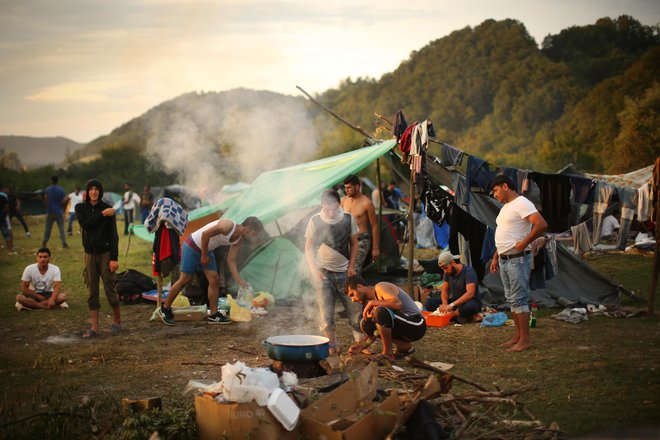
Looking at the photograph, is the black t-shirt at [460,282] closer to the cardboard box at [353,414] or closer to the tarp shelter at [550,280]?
the tarp shelter at [550,280]

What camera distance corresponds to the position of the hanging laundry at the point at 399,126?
8883 millimetres

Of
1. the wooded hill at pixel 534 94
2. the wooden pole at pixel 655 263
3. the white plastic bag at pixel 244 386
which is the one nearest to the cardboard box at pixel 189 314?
the white plastic bag at pixel 244 386

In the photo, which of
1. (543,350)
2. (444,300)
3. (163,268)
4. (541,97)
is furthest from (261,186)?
(541,97)

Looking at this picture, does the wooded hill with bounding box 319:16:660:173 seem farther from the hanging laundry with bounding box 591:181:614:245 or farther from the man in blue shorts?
the man in blue shorts

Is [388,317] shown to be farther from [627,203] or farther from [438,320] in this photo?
[627,203]

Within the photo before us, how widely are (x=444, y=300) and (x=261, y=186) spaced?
4.49 m

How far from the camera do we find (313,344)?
5215 mm

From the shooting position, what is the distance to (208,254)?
7.95 meters

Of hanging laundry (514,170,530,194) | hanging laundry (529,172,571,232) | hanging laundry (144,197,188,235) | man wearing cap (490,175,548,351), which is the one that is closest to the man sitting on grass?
hanging laundry (144,197,188,235)

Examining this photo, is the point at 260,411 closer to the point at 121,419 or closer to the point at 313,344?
the point at 121,419

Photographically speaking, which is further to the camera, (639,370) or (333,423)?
(639,370)

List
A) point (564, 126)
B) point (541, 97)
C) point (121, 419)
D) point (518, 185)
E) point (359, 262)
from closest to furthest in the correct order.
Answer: point (121, 419)
point (359, 262)
point (518, 185)
point (564, 126)
point (541, 97)

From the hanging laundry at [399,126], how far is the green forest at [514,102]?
26.7m

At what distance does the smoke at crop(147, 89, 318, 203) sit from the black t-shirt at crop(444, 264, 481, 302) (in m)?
13.8
